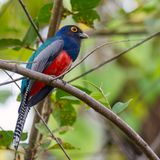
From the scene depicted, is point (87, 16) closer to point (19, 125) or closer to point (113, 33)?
point (19, 125)

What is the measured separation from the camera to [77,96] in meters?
3.25

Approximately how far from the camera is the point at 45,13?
423 cm

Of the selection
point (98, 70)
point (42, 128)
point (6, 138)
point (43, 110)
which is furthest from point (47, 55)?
point (98, 70)

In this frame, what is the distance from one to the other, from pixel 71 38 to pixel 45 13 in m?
0.70

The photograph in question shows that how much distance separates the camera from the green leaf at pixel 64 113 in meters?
4.23

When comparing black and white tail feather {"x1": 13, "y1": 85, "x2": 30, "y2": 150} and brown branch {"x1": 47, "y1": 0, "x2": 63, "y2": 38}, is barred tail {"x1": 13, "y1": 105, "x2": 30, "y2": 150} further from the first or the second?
brown branch {"x1": 47, "y1": 0, "x2": 63, "y2": 38}

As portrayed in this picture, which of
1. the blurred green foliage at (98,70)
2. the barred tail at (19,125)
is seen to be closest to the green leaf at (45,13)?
the blurred green foliage at (98,70)

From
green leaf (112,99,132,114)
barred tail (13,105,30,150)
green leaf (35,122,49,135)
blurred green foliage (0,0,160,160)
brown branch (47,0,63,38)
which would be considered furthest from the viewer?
blurred green foliage (0,0,160,160)

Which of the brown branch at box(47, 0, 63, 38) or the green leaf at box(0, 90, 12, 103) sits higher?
the brown branch at box(47, 0, 63, 38)

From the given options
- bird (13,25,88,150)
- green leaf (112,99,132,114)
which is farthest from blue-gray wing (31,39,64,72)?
green leaf (112,99,132,114)

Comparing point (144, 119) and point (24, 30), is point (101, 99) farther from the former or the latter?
point (144, 119)

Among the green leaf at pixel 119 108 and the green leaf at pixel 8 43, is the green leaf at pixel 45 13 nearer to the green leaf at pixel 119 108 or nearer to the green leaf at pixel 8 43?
the green leaf at pixel 8 43

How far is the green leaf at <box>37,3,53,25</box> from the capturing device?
421 centimetres

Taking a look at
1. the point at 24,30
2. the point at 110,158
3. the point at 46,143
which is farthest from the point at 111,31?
the point at 46,143
